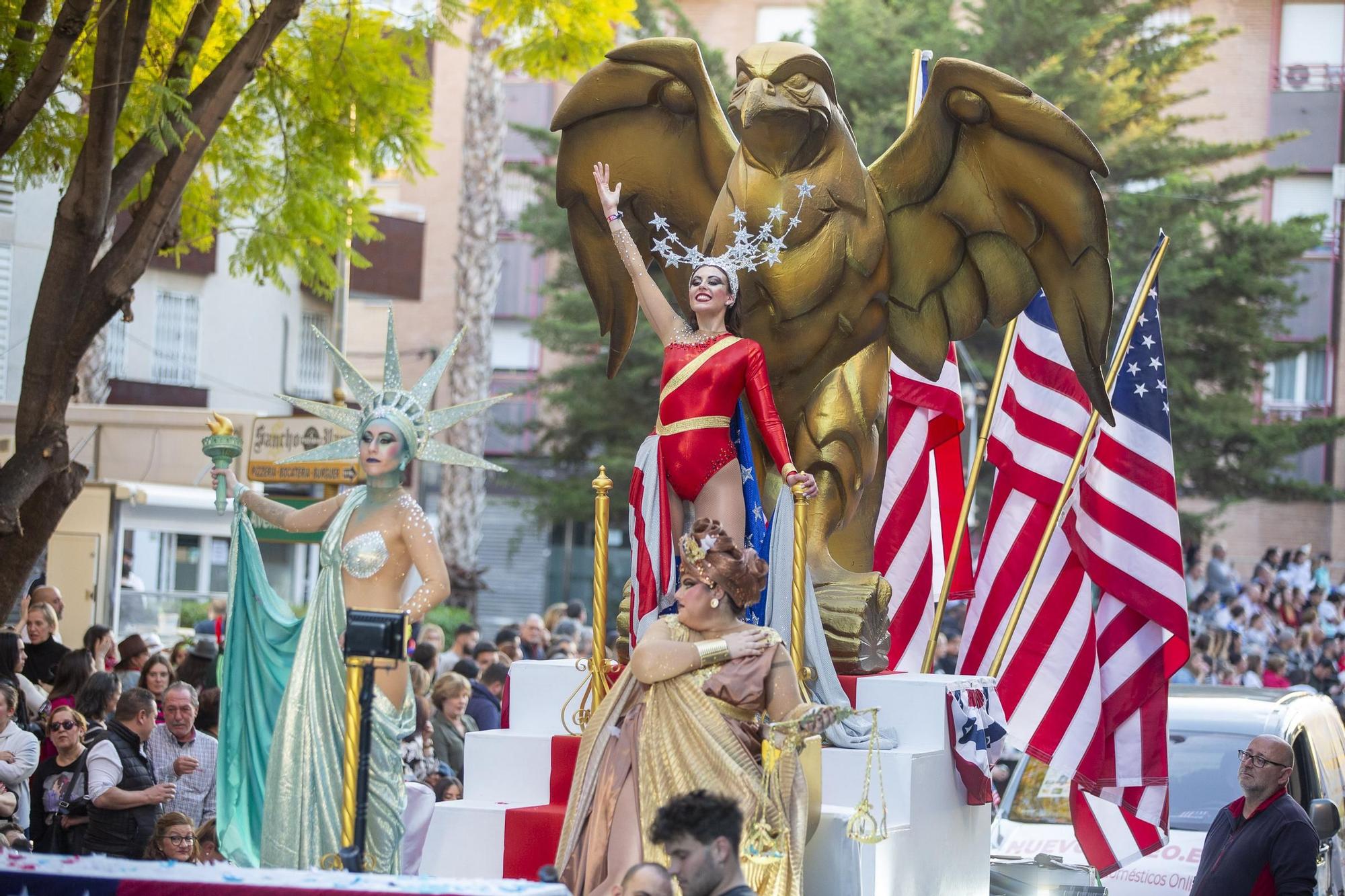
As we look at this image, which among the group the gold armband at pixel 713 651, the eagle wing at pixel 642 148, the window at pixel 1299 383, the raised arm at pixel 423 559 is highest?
the window at pixel 1299 383

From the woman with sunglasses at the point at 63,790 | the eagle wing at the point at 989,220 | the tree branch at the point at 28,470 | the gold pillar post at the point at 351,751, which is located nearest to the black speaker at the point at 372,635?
the gold pillar post at the point at 351,751

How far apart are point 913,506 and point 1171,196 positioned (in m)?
14.6

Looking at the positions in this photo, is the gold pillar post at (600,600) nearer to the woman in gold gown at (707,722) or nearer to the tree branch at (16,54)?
the woman in gold gown at (707,722)

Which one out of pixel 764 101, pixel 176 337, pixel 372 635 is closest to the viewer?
pixel 372 635

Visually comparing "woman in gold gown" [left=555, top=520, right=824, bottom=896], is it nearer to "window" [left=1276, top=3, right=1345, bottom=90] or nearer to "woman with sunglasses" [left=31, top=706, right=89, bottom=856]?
"woman with sunglasses" [left=31, top=706, right=89, bottom=856]

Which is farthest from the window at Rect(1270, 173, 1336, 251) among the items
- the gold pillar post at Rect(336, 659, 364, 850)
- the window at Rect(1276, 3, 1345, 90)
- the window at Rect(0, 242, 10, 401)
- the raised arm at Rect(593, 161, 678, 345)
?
the gold pillar post at Rect(336, 659, 364, 850)

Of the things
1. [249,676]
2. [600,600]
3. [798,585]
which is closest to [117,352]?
[249,676]

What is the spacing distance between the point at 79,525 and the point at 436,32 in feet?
24.1

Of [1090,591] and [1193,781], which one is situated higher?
[1090,591]

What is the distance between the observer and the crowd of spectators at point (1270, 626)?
15.4 metres

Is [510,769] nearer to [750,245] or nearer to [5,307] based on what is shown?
[750,245]

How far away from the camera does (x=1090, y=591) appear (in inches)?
371

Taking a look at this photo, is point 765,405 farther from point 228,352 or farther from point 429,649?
point 228,352

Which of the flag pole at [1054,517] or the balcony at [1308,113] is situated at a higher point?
the balcony at [1308,113]
